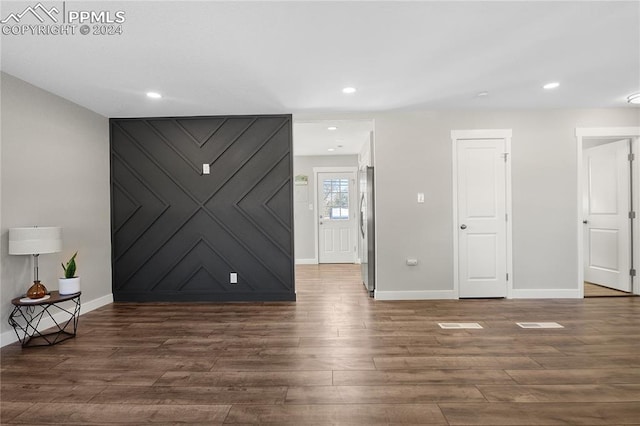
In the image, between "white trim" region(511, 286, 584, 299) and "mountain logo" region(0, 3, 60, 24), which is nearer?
"mountain logo" region(0, 3, 60, 24)

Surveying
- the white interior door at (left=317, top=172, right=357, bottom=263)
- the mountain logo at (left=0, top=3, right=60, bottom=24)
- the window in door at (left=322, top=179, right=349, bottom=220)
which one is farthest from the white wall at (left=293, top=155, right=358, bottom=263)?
the mountain logo at (left=0, top=3, right=60, bottom=24)

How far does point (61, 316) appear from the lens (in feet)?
11.4

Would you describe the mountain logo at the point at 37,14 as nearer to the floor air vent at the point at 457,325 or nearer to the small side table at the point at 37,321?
the small side table at the point at 37,321

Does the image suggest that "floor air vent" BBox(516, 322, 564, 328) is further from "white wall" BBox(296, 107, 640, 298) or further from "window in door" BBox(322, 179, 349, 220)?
"window in door" BBox(322, 179, 349, 220)

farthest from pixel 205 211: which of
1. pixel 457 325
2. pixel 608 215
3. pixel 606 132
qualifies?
pixel 608 215

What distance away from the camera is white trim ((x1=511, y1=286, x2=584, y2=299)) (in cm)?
418

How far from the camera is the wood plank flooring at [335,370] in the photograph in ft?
6.03

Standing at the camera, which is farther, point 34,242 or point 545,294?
point 545,294

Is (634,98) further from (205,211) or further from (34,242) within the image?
(34,242)

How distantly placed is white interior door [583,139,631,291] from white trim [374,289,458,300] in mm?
2406

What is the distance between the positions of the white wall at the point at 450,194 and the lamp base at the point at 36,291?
3635mm

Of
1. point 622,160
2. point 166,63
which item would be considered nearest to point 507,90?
point 622,160

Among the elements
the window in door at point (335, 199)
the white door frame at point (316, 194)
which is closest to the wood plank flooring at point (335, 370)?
the white door frame at point (316, 194)

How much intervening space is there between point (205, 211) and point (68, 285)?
5.64 ft
